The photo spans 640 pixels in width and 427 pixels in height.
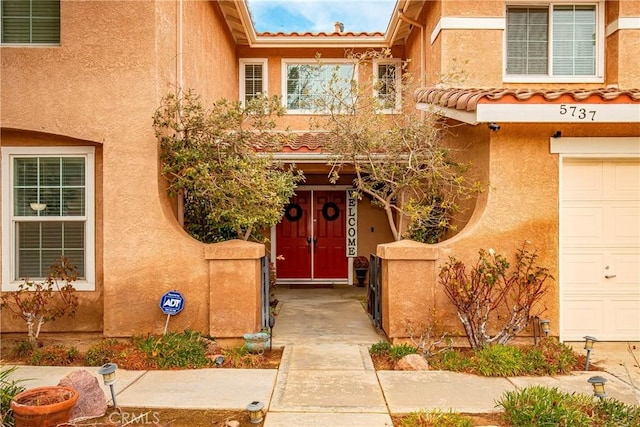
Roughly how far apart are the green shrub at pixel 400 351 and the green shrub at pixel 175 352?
248 centimetres

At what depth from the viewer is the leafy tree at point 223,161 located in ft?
23.7

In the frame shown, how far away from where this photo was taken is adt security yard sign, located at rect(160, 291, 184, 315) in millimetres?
7012

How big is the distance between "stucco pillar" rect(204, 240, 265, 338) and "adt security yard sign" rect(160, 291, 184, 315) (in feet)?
1.42

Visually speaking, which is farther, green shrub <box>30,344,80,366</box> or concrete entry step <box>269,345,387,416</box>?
green shrub <box>30,344,80,366</box>

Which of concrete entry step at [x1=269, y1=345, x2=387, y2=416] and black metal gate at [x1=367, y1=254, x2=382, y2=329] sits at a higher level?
black metal gate at [x1=367, y1=254, x2=382, y2=329]

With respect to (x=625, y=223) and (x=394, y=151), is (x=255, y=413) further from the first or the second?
(x=625, y=223)

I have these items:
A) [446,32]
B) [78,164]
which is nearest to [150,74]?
[78,164]

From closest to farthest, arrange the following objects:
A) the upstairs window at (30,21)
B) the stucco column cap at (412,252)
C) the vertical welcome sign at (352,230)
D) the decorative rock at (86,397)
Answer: the decorative rock at (86,397) → the stucco column cap at (412,252) → the upstairs window at (30,21) → the vertical welcome sign at (352,230)

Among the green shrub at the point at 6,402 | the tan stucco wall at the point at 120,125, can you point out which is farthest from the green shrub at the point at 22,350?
the green shrub at the point at 6,402

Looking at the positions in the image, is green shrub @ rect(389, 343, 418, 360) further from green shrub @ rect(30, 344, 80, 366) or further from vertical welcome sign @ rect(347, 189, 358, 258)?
vertical welcome sign @ rect(347, 189, 358, 258)

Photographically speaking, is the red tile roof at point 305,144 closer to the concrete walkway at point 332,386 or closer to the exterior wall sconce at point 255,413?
the concrete walkway at point 332,386

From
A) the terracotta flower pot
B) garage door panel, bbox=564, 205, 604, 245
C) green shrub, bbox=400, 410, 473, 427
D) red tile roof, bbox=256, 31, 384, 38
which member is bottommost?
green shrub, bbox=400, 410, 473, 427

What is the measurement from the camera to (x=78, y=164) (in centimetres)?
761

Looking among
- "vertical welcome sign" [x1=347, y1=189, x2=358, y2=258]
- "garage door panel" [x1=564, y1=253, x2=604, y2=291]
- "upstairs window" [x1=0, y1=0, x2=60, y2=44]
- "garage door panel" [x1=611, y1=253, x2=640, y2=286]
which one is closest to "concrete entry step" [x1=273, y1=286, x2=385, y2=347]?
"vertical welcome sign" [x1=347, y1=189, x2=358, y2=258]
